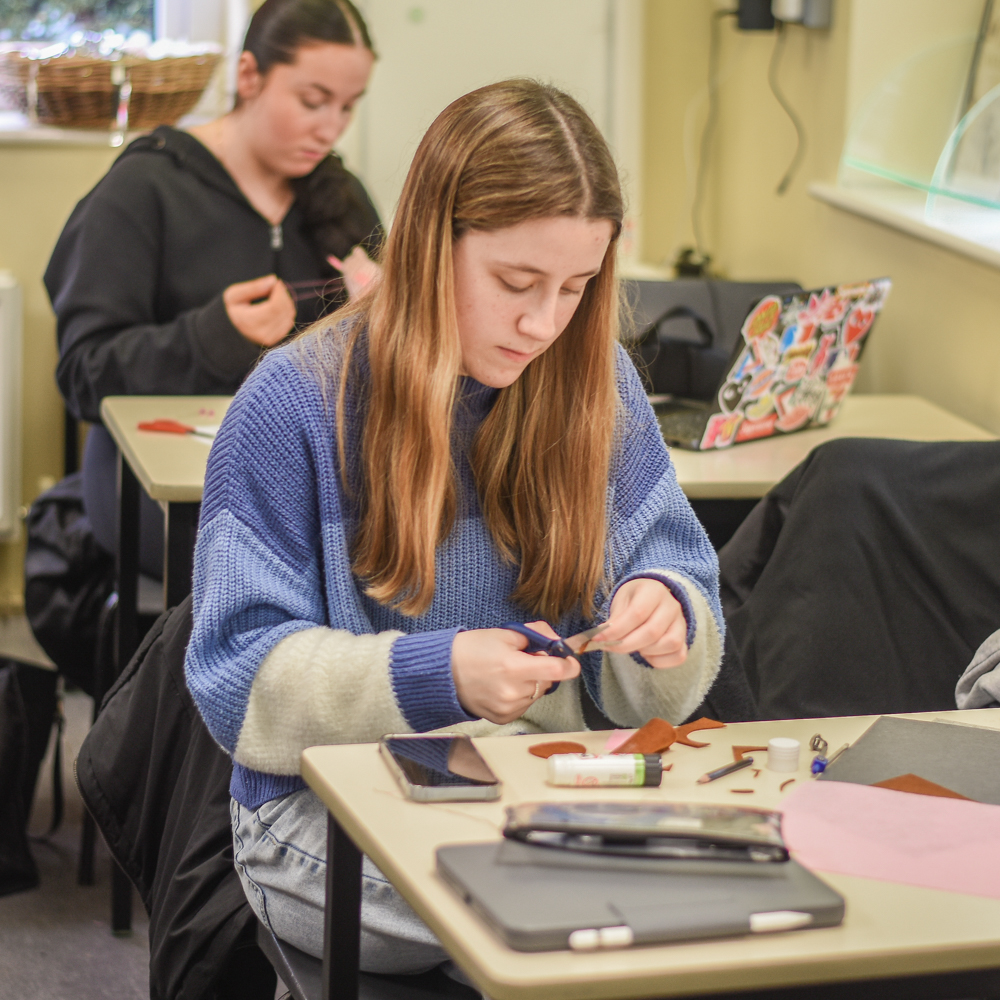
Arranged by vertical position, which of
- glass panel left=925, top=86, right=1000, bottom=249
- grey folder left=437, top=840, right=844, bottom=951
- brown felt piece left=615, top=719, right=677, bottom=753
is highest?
glass panel left=925, top=86, right=1000, bottom=249

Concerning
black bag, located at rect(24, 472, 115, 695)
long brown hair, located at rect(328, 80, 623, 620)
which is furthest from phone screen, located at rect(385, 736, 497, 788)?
black bag, located at rect(24, 472, 115, 695)

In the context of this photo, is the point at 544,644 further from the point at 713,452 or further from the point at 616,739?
the point at 713,452

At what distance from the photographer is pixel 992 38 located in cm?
246

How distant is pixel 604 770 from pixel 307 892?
29 centimetres

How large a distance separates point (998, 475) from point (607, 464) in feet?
1.92

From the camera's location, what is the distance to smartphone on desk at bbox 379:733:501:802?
86 cm

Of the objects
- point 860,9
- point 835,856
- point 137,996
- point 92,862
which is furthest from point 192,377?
point 835,856

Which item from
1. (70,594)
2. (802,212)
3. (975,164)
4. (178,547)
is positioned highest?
(975,164)

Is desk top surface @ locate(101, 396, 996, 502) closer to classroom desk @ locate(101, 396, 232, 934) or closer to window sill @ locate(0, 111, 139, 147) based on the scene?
classroom desk @ locate(101, 396, 232, 934)

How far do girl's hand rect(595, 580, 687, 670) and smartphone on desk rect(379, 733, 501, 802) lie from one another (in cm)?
17

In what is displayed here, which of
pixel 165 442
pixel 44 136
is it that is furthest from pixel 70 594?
pixel 44 136

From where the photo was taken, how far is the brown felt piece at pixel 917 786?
902 mm

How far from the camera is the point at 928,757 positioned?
97 centimetres

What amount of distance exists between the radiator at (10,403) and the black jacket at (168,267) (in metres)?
0.81
